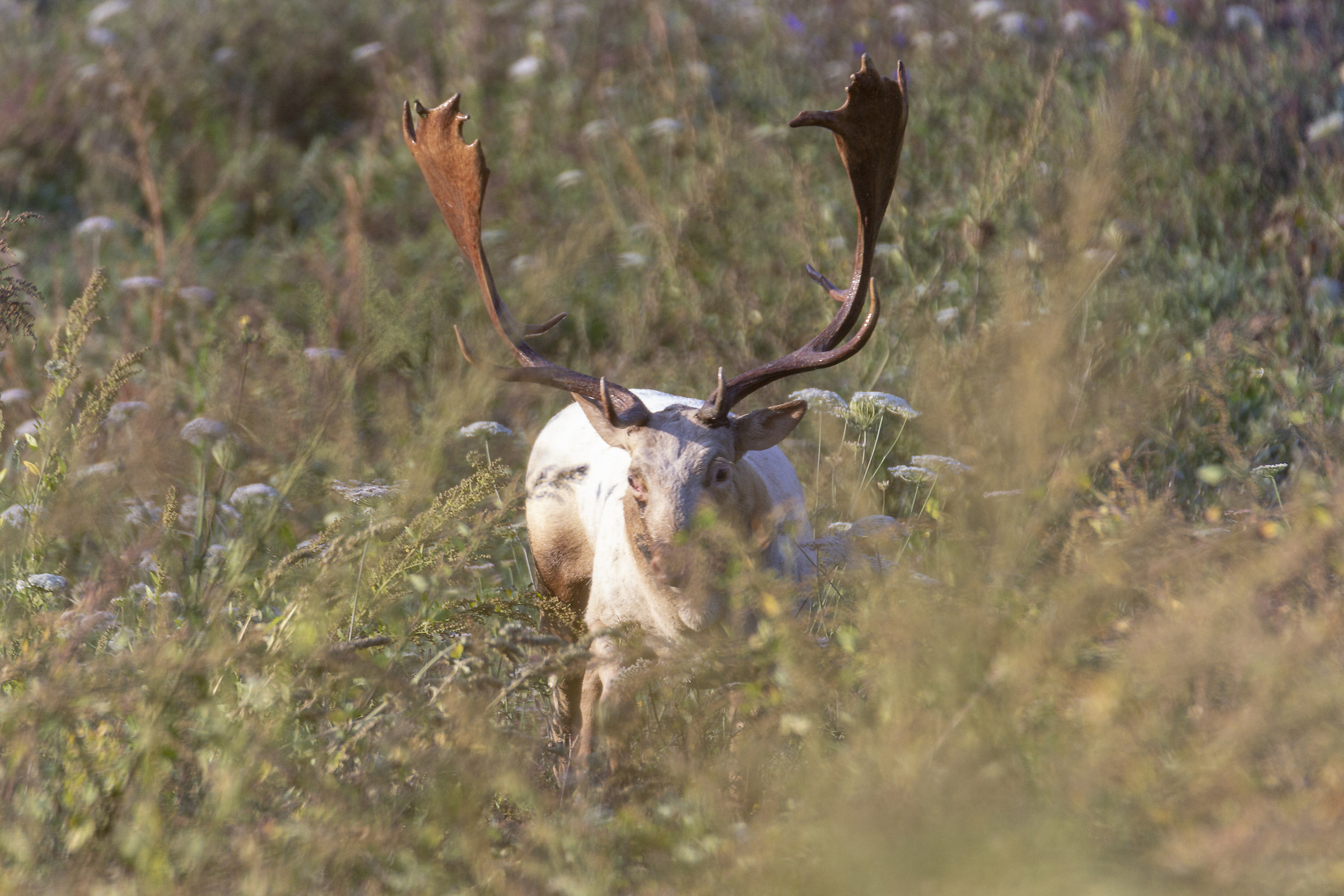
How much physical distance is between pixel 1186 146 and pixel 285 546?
19.1 ft

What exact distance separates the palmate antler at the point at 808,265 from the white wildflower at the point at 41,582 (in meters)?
1.45

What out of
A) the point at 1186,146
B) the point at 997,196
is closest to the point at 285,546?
the point at 997,196

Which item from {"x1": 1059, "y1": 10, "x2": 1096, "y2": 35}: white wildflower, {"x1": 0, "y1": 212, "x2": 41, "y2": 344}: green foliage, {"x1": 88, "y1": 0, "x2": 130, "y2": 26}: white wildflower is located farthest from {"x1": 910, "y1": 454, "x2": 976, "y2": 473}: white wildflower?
{"x1": 88, "y1": 0, "x2": 130, "y2": 26}: white wildflower

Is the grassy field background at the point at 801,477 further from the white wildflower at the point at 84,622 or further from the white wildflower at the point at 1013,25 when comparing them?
the white wildflower at the point at 1013,25

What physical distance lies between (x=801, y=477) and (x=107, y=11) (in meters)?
8.14

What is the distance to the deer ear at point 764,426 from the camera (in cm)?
370

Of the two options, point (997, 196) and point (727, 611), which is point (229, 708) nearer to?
point (727, 611)

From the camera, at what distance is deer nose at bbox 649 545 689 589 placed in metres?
3.32

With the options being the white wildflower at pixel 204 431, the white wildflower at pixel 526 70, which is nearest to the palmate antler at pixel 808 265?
the white wildflower at pixel 204 431

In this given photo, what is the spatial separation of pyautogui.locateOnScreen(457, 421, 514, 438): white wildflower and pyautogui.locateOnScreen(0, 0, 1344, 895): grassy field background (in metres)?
0.18

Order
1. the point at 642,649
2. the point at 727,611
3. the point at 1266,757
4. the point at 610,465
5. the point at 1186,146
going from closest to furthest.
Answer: the point at 1266,757, the point at 642,649, the point at 727,611, the point at 610,465, the point at 1186,146

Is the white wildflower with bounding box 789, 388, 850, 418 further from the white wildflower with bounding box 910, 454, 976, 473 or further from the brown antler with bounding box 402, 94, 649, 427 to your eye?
the brown antler with bounding box 402, 94, 649, 427

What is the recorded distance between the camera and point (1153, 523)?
220cm

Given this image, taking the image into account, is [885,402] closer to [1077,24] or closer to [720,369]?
[720,369]
